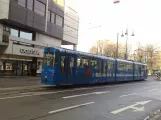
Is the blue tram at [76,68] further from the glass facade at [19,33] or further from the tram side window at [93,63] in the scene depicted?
the glass facade at [19,33]

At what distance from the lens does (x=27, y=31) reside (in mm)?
33344

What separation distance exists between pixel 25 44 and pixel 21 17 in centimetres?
435

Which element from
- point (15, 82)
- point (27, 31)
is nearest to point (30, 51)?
point (27, 31)

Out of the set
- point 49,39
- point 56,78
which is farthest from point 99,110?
point 49,39

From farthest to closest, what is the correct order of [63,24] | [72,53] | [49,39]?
[63,24] → [49,39] → [72,53]

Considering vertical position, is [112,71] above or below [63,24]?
below

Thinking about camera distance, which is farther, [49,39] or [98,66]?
[49,39]

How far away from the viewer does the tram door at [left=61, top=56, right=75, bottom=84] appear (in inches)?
734

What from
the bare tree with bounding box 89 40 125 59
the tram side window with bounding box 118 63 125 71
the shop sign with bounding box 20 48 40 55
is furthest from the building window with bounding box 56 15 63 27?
the bare tree with bounding box 89 40 125 59

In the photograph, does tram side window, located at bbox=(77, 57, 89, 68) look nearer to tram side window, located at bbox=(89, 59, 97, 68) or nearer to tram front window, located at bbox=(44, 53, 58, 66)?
tram side window, located at bbox=(89, 59, 97, 68)

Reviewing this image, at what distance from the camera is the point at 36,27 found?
3219cm

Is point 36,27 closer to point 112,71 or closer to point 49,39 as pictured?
point 49,39

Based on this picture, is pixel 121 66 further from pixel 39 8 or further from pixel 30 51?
pixel 39 8

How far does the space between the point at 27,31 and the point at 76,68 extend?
15.8 meters
